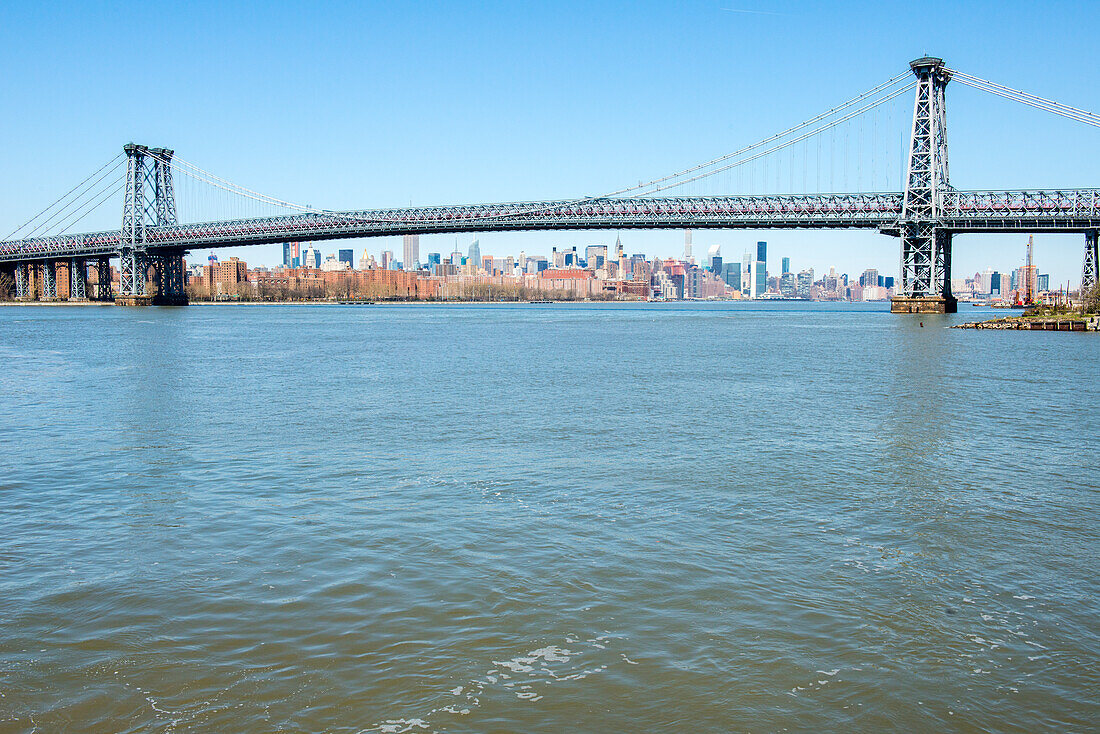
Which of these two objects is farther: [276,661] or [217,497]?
[217,497]

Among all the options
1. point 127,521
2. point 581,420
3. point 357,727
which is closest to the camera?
point 357,727

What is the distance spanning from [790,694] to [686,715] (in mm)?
696

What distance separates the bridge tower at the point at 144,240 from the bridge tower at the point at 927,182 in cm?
7191

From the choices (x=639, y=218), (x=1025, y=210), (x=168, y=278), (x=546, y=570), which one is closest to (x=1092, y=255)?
(x=1025, y=210)

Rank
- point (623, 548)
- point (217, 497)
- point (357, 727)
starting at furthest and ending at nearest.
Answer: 1. point (217, 497)
2. point (623, 548)
3. point (357, 727)

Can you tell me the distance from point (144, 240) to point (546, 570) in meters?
97.1

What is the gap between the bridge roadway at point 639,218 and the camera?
6750cm

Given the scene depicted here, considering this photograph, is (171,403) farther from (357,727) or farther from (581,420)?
A: (357,727)

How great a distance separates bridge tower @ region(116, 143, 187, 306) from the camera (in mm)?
93312

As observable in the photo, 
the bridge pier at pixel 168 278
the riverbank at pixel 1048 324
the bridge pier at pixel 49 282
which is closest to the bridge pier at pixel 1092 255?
the riverbank at pixel 1048 324

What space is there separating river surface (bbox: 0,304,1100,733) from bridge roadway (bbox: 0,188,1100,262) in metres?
58.0

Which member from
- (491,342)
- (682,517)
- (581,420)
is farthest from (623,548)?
(491,342)

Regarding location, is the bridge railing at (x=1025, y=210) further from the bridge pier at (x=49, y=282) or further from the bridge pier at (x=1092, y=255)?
the bridge pier at (x=49, y=282)

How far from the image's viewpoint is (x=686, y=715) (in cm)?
488
